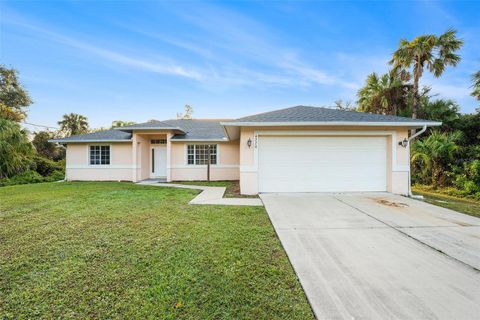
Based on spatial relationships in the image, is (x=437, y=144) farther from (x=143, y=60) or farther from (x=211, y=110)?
(x=211, y=110)

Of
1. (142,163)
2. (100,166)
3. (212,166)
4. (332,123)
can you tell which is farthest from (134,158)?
(332,123)

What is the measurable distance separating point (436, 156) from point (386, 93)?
8181 millimetres

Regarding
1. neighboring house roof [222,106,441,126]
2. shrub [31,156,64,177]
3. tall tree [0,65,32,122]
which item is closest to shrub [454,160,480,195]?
neighboring house roof [222,106,441,126]

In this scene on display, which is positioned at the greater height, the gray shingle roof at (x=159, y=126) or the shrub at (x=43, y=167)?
the gray shingle roof at (x=159, y=126)

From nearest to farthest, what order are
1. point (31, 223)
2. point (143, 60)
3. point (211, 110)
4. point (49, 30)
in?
point (31, 223) < point (49, 30) < point (143, 60) < point (211, 110)

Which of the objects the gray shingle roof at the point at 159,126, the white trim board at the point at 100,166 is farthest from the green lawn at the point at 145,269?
the white trim board at the point at 100,166

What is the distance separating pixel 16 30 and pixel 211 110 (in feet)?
50.3

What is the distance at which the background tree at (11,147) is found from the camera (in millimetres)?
11477

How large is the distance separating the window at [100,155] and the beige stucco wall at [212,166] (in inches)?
160

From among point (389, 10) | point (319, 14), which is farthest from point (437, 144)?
point (319, 14)

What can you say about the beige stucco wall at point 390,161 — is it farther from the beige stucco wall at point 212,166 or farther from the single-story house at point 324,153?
the beige stucco wall at point 212,166

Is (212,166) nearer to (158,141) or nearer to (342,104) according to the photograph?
(158,141)

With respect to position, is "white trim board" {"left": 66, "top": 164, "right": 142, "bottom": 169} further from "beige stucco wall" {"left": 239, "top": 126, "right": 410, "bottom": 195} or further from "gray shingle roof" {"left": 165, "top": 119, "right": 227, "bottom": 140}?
"beige stucco wall" {"left": 239, "top": 126, "right": 410, "bottom": 195}

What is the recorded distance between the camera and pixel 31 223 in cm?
441
